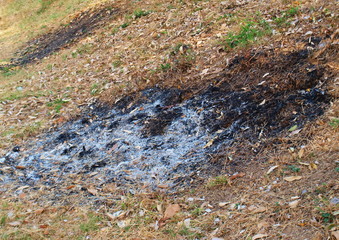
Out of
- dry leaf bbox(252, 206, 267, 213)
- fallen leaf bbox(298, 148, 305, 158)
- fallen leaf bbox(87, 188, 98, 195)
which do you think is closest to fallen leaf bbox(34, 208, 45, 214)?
fallen leaf bbox(87, 188, 98, 195)

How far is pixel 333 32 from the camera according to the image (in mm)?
5000

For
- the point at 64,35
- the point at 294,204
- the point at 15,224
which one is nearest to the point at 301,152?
the point at 294,204

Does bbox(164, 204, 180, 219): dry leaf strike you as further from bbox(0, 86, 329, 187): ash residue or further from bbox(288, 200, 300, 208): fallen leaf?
bbox(288, 200, 300, 208): fallen leaf

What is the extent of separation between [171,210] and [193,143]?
1.21m

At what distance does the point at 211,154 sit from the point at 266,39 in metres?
2.71

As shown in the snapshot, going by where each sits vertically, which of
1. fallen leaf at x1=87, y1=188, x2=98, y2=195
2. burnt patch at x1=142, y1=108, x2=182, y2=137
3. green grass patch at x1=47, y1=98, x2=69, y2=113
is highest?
green grass patch at x1=47, y1=98, x2=69, y2=113

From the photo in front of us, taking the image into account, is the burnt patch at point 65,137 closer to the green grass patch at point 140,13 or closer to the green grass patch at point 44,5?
the green grass patch at point 140,13

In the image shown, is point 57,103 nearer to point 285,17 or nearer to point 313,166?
point 285,17

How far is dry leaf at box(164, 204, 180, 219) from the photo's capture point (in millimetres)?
3156

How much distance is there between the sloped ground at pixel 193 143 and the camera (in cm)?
302

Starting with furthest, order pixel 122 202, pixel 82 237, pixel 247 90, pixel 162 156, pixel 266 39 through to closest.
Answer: pixel 266 39 < pixel 247 90 < pixel 162 156 < pixel 122 202 < pixel 82 237

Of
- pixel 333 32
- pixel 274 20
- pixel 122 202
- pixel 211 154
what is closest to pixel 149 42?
pixel 274 20

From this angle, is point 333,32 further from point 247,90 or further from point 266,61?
point 247,90

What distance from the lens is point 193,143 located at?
13.9ft
